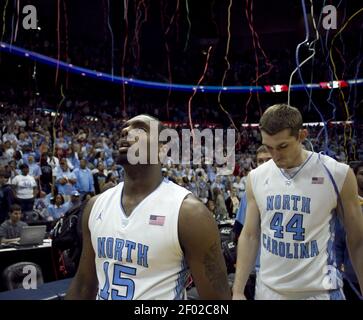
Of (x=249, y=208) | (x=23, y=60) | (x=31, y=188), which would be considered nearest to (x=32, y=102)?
(x=23, y=60)

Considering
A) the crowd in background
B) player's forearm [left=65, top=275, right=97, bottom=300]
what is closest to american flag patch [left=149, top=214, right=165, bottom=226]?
player's forearm [left=65, top=275, right=97, bottom=300]

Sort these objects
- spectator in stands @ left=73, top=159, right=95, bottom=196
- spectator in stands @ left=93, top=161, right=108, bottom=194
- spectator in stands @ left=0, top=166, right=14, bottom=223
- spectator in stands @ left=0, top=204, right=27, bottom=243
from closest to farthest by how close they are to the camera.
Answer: spectator in stands @ left=0, top=204, right=27, bottom=243 → spectator in stands @ left=0, top=166, right=14, bottom=223 → spectator in stands @ left=73, top=159, right=95, bottom=196 → spectator in stands @ left=93, top=161, right=108, bottom=194

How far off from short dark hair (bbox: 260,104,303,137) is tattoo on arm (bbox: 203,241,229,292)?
0.65 meters

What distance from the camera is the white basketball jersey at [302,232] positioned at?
6.48ft

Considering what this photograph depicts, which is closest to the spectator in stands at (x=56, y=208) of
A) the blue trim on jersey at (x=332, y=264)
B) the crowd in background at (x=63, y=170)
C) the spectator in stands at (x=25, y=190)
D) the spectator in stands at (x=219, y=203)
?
the crowd in background at (x=63, y=170)

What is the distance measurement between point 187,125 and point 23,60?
295 inches

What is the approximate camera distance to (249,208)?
2254mm

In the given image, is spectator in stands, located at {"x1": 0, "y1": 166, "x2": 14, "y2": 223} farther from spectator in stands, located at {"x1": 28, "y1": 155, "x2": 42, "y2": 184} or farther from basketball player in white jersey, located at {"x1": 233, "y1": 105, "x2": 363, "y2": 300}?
basketball player in white jersey, located at {"x1": 233, "y1": 105, "x2": 363, "y2": 300}

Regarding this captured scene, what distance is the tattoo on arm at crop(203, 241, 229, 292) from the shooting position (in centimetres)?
163

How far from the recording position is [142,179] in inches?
69.6

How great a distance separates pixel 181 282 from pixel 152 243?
191 millimetres

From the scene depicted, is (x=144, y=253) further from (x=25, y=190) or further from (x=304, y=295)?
(x=25, y=190)

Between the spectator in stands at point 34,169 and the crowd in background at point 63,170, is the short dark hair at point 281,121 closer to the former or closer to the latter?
the crowd in background at point 63,170

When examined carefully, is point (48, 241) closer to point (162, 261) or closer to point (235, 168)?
point (162, 261)
